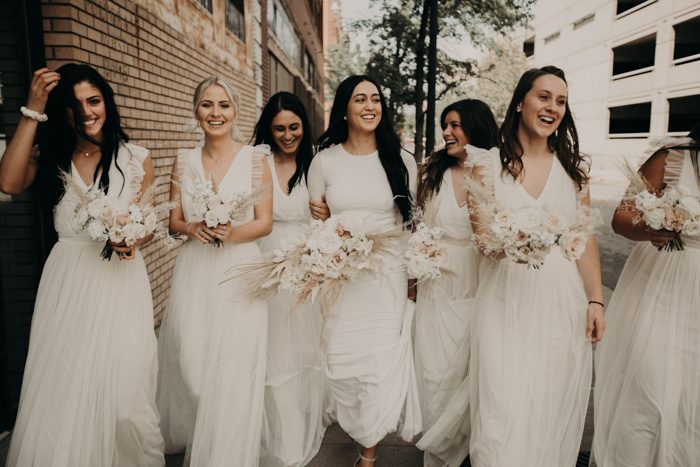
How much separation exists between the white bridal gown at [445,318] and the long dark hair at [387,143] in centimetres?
23

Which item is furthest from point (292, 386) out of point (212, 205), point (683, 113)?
point (683, 113)

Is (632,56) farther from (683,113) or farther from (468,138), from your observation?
(468,138)

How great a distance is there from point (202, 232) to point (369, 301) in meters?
1.17

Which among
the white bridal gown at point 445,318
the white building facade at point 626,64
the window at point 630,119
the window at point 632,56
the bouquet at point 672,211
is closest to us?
the bouquet at point 672,211

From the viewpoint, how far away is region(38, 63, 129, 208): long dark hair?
10.2ft

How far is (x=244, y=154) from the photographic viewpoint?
11.9ft

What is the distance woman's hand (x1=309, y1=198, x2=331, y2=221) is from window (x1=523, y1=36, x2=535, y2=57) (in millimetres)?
54576

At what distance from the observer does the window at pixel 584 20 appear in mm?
36062

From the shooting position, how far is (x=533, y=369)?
3.05 meters

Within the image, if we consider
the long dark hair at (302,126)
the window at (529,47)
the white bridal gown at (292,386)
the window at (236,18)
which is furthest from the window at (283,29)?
the window at (529,47)

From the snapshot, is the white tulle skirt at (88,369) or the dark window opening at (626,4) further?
the dark window opening at (626,4)

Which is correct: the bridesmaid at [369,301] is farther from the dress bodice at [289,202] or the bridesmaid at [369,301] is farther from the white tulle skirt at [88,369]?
the white tulle skirt at [88,369]

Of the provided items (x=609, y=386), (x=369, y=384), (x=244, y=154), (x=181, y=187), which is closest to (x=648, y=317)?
(x=609, y=386)

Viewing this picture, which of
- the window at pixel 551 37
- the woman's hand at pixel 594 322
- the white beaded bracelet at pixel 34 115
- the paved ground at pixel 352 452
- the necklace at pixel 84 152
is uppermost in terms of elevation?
the window at pixel 551 37
